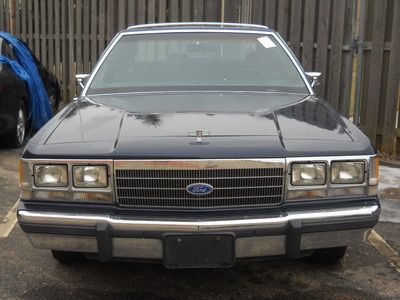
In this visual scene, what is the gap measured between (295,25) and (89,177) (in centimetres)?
593

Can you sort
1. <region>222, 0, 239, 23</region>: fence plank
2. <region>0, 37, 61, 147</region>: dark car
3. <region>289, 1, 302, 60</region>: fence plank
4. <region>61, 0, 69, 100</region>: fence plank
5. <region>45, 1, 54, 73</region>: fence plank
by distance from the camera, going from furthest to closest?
<region>45, 1, 54, 73</region>: fence plank, <region>61, 0, 69, 100</region>: fence plank, <region>222, 0, 239, 23</region>: fence plank, <region>289, 1, 302, 60</region>: fence plank, <region>0, 37, 61, 147</region>: dark car

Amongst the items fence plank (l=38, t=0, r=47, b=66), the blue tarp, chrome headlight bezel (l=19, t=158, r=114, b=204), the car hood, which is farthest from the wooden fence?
chrome headlight bezel (l=19, t=158, r=114, b=204)

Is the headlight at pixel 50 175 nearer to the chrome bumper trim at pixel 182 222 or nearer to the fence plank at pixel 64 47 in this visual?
the chrome bumper trim at pixel 182 222

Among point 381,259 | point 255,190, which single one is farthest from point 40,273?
point 381,259

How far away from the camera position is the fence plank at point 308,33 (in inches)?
319

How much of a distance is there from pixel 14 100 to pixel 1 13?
5263mm

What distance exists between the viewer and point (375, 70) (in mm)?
7414

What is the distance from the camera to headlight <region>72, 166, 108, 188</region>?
304cm

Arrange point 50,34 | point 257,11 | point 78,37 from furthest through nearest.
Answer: point 50,34 < point 78,37 < point 257,11

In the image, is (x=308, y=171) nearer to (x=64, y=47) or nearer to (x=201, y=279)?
(x=201, y=279)

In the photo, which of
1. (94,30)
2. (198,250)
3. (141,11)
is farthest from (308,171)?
(94,30)

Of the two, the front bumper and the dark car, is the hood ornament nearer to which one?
the front bumper

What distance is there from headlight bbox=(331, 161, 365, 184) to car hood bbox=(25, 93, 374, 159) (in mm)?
76

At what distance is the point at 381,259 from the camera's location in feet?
13.6
